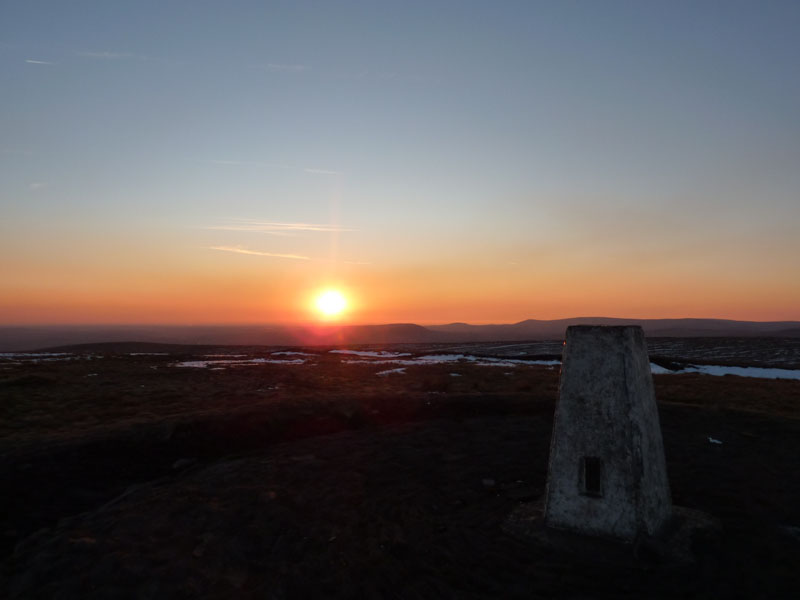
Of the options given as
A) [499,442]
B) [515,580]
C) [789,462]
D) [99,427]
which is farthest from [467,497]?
[99,427]

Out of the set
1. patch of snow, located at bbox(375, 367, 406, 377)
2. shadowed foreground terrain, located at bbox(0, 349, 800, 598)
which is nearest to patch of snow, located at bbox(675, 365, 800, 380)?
shadowed foreground terrain, located at bbox(0, 349, 800, 598)

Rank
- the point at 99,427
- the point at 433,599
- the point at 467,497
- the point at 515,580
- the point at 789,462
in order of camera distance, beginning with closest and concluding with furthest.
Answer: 1. the point at 433,599
2. the point at 515,580
3. the point at 467,497
4. the point at 789,462
5. the point at 99,427

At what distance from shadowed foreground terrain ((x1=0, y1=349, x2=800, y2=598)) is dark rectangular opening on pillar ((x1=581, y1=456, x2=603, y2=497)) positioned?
1.19 metres

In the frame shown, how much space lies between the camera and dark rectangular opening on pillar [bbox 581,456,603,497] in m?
Answer: 8.38

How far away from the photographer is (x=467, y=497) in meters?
10.8

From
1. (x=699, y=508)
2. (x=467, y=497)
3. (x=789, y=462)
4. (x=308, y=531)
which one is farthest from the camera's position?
(x=789, y=462)

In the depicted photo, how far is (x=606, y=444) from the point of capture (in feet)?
27.2

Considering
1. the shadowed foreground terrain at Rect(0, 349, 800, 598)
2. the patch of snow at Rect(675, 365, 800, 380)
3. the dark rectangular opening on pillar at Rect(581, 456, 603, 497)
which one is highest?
the dark rectangular opening on pillar at Rect(581, 456, 603, 497)

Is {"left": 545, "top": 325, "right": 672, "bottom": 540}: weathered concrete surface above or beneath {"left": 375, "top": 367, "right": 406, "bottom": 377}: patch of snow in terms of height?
above

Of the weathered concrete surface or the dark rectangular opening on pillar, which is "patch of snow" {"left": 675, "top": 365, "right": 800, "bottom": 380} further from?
the dark rectangular opening on pillar

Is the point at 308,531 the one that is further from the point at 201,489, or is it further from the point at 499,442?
the point at 499,442

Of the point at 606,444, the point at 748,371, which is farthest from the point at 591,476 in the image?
the point at 748,371

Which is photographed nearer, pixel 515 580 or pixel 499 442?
pixel 515 580

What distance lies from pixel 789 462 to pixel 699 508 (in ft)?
17.0
